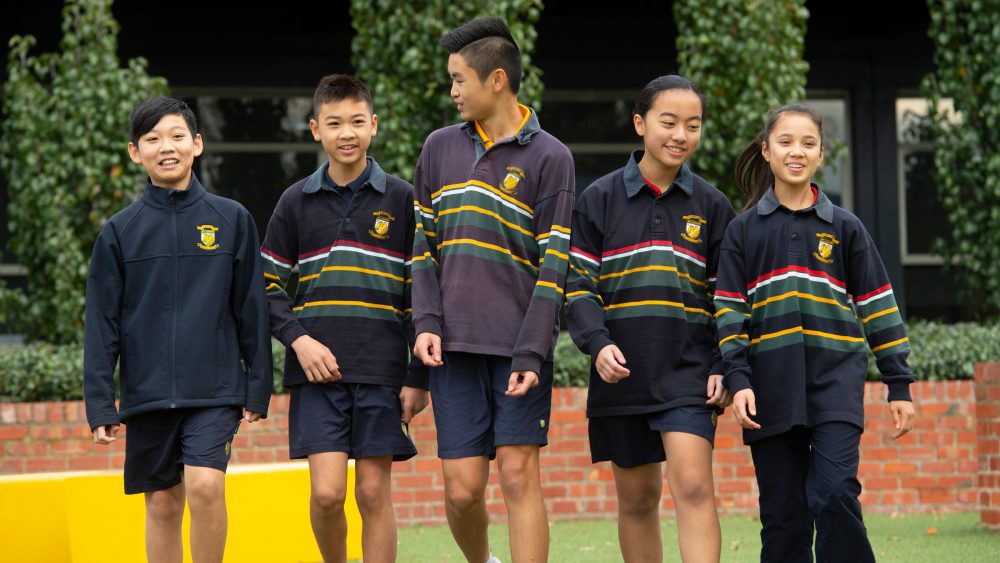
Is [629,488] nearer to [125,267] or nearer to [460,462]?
[460,462]

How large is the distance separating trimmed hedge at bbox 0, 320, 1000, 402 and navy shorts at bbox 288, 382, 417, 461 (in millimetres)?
3655

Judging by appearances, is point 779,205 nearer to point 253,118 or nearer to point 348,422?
point 348,422

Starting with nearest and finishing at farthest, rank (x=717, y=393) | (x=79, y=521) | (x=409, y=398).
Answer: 1. (x=717, y=393)
2. (x=409, y=398)
3. (x=79, y=521)

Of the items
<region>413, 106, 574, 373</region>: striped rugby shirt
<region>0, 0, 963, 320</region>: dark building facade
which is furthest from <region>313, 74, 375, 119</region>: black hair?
<region>0, 0, 963, 320</region>: dark building facade

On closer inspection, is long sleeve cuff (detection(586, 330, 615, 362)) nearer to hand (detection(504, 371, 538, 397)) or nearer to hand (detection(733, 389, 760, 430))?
hand (detection(504, 371, 538, 397))

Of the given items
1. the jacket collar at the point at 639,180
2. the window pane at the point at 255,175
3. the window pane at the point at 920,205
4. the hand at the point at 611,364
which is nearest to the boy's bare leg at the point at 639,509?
the hand at the point at 611,364

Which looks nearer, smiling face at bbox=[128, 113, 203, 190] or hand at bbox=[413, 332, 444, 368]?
hand at bbox=[413, 332, 444, 368]

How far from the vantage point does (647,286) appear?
498 cm

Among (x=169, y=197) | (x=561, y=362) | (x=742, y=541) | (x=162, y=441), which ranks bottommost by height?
(x=742, y=541)

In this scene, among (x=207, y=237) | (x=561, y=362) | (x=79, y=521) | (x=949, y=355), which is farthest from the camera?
(x=949, y=355)

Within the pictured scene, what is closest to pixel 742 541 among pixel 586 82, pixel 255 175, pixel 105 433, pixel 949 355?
pixel 949 355

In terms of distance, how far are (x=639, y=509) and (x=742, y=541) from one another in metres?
2.67

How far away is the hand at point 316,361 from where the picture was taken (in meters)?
5.07

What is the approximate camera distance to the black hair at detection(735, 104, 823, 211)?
507 cm
